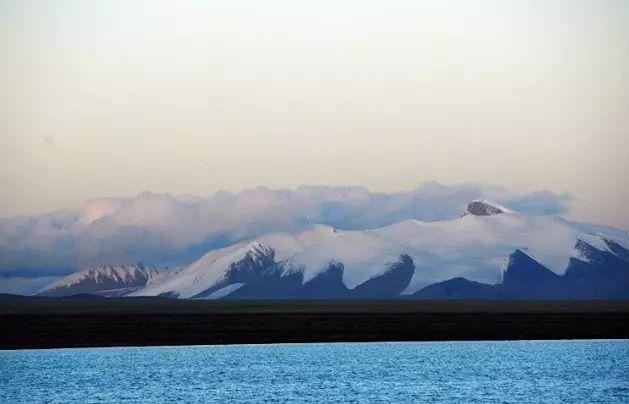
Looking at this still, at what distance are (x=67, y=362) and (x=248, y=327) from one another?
39915mm

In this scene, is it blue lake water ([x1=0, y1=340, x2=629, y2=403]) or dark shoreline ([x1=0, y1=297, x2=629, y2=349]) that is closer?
blue lake water ([x1=0, y1=340, x2=629, y2=403])

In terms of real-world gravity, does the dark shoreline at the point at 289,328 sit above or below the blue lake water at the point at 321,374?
above

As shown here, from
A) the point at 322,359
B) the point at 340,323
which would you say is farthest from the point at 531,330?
the point at 322,359

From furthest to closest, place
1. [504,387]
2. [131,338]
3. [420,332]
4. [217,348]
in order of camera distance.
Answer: [420,332] < [131,338] < [217,348] < [504,387]

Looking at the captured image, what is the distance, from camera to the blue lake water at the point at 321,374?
61250 millimetres

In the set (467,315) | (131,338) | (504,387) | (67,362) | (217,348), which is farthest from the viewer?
(467,315)

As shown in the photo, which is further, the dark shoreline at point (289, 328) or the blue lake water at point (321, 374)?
the dark shoreline at point (289, 328)

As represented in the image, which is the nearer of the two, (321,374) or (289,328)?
(321,374)

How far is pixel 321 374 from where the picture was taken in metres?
70.8

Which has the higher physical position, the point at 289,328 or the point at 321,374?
the point at 289,328

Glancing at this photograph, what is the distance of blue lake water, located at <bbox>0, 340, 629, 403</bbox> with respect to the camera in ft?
201

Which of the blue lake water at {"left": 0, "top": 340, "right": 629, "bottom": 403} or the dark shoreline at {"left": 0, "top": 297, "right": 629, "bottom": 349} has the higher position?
the dark shoreline at {"left": 0, "top": 297, "right": 629, "bottom": 349}

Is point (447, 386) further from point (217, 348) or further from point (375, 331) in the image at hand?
point (375, 331)

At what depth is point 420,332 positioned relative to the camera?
111m
